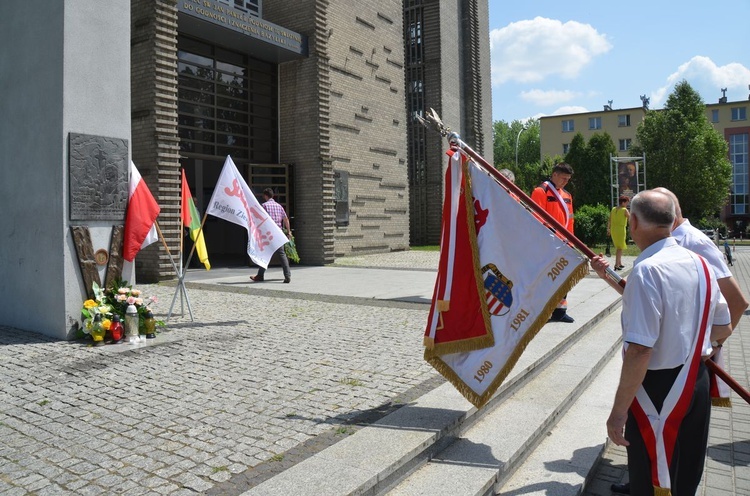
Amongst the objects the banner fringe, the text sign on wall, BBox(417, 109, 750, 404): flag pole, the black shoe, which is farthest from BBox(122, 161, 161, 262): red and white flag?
the text sign on wall

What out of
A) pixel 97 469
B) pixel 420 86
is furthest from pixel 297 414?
pixel 420 86

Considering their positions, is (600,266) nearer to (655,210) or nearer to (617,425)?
(655,210)

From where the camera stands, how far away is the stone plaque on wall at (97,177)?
6.70 m

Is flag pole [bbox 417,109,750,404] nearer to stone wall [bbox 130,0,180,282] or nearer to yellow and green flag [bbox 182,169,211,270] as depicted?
yellow and green flag [bbox 182,169,211,270]

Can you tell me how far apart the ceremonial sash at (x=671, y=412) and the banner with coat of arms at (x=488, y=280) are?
4.01 ft

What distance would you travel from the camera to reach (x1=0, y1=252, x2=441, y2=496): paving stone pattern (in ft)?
10.5

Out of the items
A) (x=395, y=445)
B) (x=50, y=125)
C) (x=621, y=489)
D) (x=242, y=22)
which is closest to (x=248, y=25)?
(x=242, y=22)

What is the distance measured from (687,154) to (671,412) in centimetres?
5217

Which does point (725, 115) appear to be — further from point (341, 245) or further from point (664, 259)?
point (664, 259)

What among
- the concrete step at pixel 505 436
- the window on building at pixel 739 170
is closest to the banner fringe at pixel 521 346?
the concrete step at pixel 505 436

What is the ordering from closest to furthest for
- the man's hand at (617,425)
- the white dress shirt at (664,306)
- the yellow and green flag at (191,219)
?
the white dress shirt at (664,306) → the man's hand at (617,425) → the yellow and green flag at (191,219)

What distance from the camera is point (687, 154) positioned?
47656mm

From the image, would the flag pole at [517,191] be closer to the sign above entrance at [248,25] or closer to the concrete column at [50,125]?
the concrete column at [50,125]

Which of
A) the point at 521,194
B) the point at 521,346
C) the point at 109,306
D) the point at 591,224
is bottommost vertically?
the point at 521,346
